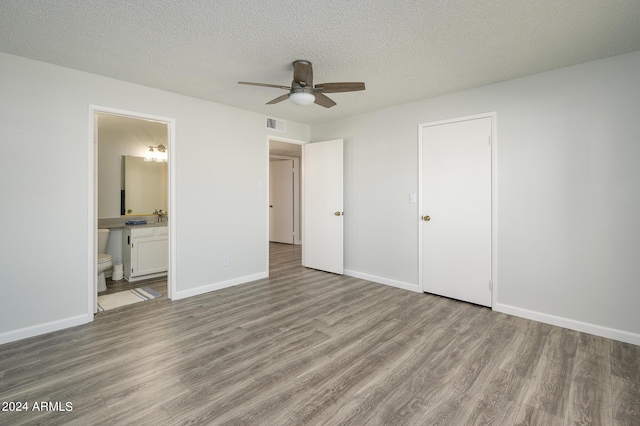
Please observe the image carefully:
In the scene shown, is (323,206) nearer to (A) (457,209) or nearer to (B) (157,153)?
(A) (457,209)

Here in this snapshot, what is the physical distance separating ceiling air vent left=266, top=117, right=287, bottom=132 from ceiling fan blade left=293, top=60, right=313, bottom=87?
1.94 m

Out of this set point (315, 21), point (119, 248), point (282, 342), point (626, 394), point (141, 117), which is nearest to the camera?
point (626, 394)

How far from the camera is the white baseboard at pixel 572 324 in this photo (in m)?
2.56

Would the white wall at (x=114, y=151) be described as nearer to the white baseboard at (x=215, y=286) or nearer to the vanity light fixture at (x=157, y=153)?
the vanity light fixture at (x=157, y=153)

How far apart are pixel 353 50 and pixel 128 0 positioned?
5.29 ft

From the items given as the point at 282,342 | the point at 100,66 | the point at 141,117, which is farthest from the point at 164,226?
the point at 282,342

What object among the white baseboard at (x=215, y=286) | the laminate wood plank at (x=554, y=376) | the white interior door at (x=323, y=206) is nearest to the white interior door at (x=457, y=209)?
the laminate wood plank at (x=554, y=376)

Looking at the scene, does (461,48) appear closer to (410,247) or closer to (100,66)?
(410,247)

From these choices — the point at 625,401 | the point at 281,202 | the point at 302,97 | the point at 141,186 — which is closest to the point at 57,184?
the point at 141,186

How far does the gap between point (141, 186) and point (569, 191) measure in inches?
224

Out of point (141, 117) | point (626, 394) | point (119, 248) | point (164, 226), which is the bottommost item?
point (626, 394)

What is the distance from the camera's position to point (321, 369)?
7.00ft

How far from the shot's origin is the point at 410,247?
3977 mm

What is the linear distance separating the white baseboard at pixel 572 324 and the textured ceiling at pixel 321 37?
7.86ft
